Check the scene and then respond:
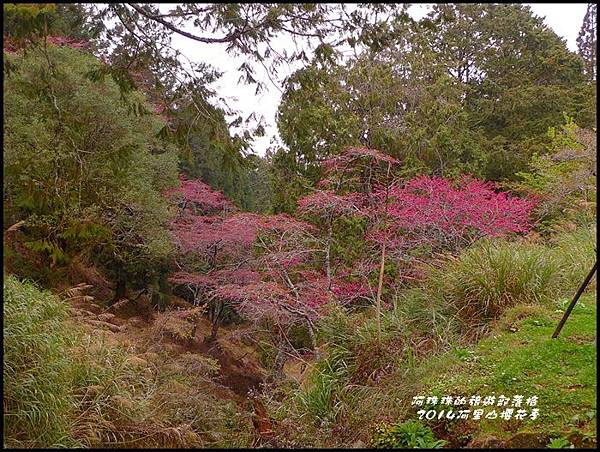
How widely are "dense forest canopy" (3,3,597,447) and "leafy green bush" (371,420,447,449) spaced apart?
0.7 inches

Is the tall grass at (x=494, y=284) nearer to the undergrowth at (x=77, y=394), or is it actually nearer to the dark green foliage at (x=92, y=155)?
the undergrowth at (x=77, y=394)

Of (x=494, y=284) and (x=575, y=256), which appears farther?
(x=575, y=256)

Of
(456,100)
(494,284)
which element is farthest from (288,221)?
(456,100)

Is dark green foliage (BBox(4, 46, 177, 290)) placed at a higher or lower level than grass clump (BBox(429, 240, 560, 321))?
higher

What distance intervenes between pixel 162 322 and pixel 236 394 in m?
2.23

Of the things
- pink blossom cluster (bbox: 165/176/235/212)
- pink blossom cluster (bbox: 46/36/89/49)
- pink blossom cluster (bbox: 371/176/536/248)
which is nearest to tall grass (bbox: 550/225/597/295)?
pink blossom cluster (bbox: 371/176/536/248)

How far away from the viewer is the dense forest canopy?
3.92m

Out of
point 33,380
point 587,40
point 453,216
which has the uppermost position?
point 587,40

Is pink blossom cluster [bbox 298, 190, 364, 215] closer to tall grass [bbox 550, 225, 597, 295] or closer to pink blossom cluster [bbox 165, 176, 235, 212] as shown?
tall grass [bbox 550, 225, 597, 295]

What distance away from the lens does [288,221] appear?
8859mm

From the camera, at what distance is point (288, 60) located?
13.6ft

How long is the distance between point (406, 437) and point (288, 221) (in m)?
6.02

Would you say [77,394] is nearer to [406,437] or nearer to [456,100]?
[406,437]

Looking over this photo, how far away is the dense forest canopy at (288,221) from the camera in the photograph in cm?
392
